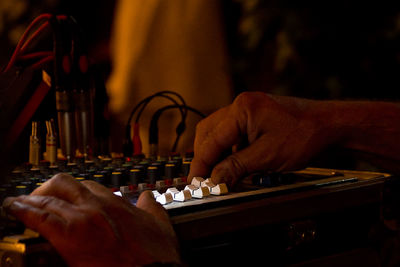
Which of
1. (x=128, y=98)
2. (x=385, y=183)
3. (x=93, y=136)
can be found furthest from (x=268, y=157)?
(x=128, y=98)

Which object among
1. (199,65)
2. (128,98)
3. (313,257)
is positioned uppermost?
(199,65)

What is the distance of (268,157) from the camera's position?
78 cm

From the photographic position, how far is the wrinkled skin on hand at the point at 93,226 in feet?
1.48

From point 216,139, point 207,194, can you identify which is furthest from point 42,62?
point 207,194

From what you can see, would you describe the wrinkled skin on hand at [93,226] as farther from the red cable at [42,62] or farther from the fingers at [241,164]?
the red cable at [42,62]

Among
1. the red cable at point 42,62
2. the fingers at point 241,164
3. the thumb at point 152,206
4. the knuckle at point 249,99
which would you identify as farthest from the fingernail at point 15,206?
the red cable at point 42,62

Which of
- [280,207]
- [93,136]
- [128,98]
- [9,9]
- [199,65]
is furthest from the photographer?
[199,65]

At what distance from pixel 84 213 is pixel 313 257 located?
41cm

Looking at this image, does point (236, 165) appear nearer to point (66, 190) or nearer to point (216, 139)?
Result: point (216, 139)

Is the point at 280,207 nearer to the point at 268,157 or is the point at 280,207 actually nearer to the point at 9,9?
the point at 268,157

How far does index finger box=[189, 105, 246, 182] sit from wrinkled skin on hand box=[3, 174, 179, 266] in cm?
28

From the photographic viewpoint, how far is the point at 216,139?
80 centimetres

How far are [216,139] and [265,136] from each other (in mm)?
88

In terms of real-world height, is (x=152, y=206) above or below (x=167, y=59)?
below
